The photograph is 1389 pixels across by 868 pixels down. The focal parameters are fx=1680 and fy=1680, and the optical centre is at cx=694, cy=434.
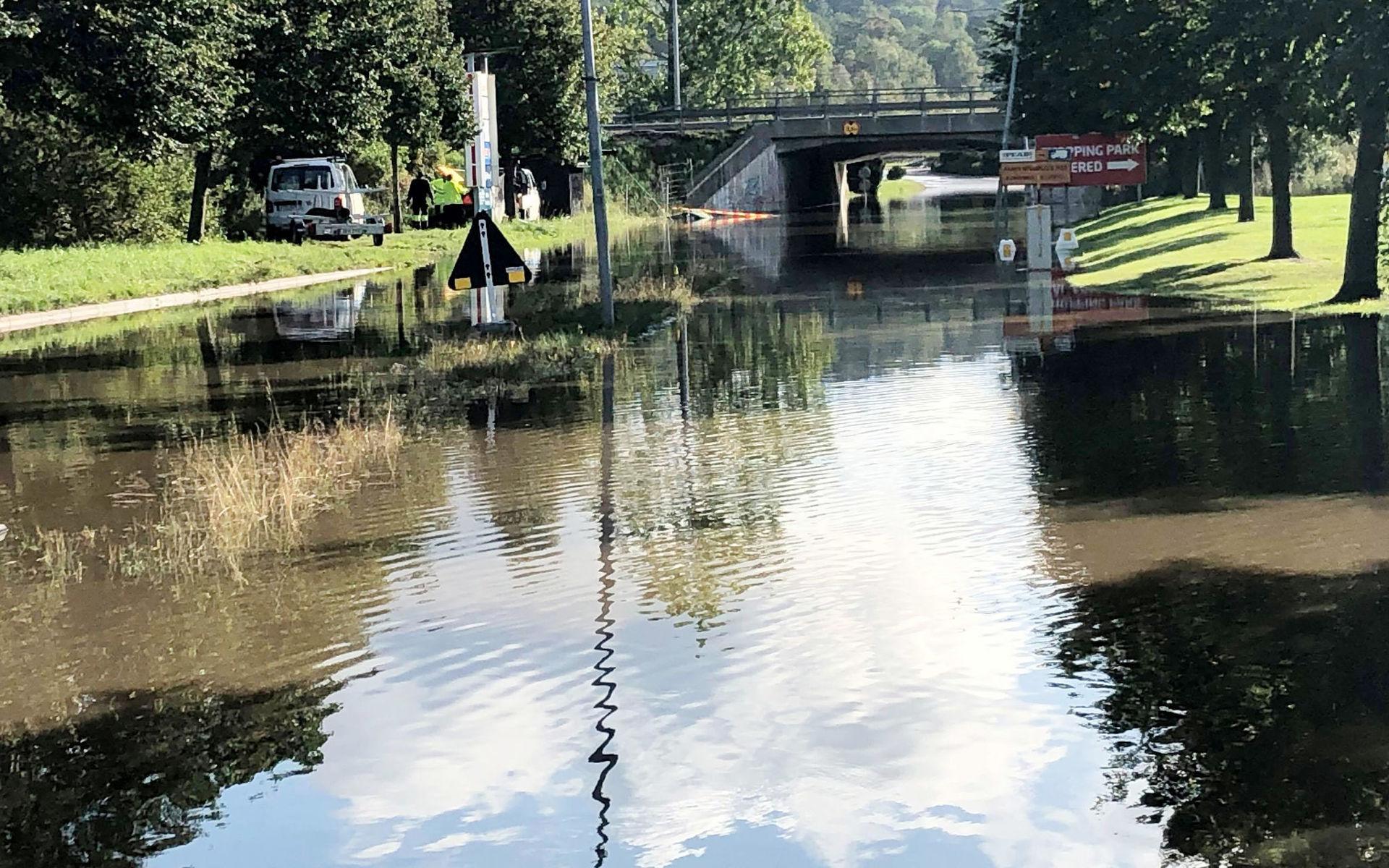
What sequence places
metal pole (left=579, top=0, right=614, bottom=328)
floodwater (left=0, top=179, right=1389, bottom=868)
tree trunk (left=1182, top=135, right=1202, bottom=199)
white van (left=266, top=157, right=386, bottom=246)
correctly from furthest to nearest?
1. tree trunk (left=1182, top=135, right=1202, bottom=199)
2. white van (left=266, top=157, right=386, bottom=246)
3. metal pole (left=579, top=0, right=614, bottom=328)
4. floodwater (left=0, top=179, right=1389, bottom=868)

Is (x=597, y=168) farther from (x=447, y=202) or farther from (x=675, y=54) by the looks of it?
(x=675, y=54)

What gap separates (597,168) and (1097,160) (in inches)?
706

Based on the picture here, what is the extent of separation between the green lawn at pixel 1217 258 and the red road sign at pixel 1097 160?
1.79 metres

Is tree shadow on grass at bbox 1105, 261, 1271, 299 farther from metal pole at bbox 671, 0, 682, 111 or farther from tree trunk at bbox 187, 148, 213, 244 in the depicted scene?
metal pole at bbox 671, 0, 682, 111

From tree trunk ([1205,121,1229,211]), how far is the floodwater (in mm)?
36003

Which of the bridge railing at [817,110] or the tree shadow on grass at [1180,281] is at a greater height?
the bridge railing at [817,110]

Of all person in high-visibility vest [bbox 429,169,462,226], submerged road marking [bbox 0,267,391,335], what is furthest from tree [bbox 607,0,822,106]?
submerged road marking [bbox 0,267,391,335]

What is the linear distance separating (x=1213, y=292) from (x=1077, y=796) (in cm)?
2262

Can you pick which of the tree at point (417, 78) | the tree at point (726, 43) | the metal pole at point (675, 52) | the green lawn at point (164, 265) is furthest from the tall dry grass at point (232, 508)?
the tree at point (726, 43)

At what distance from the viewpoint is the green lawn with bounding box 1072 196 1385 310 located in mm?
27328

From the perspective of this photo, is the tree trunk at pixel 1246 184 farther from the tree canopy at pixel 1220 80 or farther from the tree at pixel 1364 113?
the tree at pixel 1364 113

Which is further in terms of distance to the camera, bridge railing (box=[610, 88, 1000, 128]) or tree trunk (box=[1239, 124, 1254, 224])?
bridge railing (box=[610, 88, 1000, 128])

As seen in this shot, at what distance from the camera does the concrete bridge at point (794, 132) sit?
266ft

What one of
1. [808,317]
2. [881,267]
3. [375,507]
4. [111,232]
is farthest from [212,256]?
[375,507]
